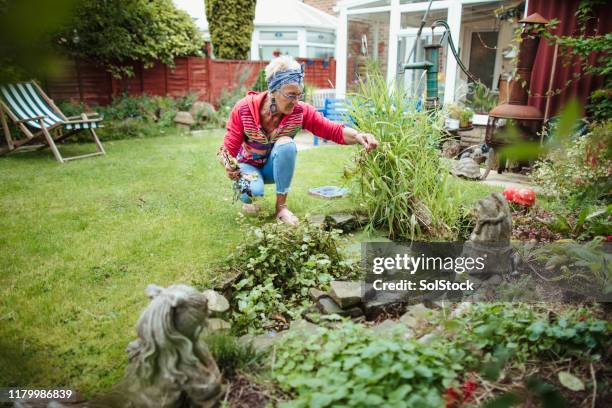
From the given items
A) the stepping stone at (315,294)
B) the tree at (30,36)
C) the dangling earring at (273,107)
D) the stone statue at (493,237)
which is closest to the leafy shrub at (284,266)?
the stepping stone at (315,294)

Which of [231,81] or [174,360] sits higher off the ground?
[231,81]

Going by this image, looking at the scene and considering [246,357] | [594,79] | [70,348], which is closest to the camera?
[246,357]

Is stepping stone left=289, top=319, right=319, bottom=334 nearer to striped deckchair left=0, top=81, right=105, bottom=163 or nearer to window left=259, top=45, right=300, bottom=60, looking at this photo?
striped deckchair left=0, top=81, right=105, bottom=163

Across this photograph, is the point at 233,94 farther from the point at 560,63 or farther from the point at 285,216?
the point at 285,216

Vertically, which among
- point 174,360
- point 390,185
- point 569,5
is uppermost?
point 569,5

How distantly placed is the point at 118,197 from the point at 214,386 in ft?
10.1

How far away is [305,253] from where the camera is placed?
2633 mm

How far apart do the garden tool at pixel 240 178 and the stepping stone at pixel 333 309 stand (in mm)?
1261

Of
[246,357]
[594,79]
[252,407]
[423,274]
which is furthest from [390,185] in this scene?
[594,79]

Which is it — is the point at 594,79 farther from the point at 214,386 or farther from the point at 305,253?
the point at 214,386

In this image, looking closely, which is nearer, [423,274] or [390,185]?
[423,274]

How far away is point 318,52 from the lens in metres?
16.6

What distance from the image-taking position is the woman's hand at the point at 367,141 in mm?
2857

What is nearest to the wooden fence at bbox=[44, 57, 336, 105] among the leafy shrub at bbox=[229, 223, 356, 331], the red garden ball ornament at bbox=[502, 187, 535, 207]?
the red garden ball ornament at bbox=[502, 187, 535, 207]
